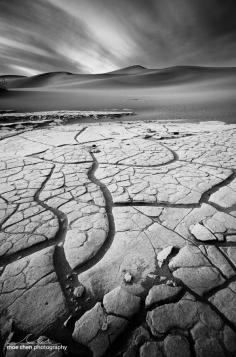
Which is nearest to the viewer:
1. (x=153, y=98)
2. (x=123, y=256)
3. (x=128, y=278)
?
(x=128, y=278)

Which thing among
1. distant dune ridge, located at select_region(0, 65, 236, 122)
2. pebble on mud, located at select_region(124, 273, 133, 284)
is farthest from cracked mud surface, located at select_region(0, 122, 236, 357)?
distant dune ridge, located at select_region(0, 65, 236, 122)

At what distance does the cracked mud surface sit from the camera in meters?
0.77

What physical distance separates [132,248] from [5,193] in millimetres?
1278

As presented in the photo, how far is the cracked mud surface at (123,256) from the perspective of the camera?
30.2 inches

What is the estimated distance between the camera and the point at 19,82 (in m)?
64.3

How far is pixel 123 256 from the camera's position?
108 cm

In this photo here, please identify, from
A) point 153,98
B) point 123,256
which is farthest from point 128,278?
point 153,98

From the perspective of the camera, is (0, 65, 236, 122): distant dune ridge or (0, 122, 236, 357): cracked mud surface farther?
(0, 65, 236, 122): distant dune ridge

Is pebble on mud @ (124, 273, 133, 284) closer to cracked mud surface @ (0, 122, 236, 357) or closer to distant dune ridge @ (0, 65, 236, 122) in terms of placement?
cracked mud surface @ (0, 122, 236, 357)

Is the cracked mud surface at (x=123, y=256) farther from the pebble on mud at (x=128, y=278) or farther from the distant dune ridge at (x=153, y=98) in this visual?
the distant dune ridge at (x=153, y=98)

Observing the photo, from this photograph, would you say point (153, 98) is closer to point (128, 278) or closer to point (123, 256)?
point (123, 256)

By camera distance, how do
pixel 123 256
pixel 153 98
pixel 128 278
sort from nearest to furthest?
1. pixel 128 278
2. pixel 123 256
3. pixel 153 98

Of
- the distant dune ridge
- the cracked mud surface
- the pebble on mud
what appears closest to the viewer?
the cracked mud surface

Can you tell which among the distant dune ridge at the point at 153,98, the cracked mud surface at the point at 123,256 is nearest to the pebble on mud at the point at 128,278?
the cracked mud surface at the point at 123,256
